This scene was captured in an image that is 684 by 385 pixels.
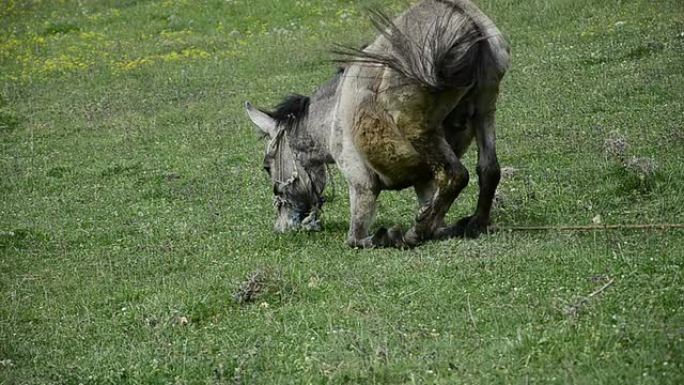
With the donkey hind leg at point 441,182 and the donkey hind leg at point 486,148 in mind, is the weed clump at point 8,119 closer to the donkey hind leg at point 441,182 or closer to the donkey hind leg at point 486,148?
the donkey hind leg at point 441,182

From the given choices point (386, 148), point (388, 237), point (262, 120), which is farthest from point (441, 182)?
point (262, 120)

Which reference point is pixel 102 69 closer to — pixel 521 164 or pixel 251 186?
pixel 251 186

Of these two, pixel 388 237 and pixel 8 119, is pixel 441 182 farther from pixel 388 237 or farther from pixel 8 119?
pixel 8 119

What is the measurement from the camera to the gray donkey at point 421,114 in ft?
31.3

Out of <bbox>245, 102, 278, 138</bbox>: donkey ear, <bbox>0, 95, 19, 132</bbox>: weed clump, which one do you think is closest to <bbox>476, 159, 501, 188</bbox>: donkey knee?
<bbox>245, 102, 278, 138</bbox>: donkey ear

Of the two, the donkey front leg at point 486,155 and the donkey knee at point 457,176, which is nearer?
the donkey knee at point 457,176

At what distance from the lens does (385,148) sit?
1005 cm

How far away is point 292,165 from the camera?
38.9ft

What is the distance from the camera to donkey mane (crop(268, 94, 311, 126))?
11.7 metres

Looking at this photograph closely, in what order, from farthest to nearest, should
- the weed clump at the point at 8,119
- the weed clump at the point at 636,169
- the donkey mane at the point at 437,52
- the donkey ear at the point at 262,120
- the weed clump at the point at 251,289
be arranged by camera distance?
the weed clump at the point at 8,119, the donkey ear at the point at 262,120, the weed clump at the point at 636,169, the donkey mane at the point at 437,52, the weed clump at the point at 251,289

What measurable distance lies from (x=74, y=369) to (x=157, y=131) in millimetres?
12053

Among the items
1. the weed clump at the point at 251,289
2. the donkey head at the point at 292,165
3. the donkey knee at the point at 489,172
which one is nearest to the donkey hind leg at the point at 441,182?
the donkey knee at the point at 489,172

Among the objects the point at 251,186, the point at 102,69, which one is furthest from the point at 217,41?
the point at 251,186

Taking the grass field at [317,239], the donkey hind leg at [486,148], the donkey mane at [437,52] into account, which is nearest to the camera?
the grass field at [317,239]
